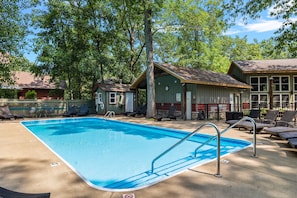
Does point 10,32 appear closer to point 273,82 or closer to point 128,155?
point 128,155

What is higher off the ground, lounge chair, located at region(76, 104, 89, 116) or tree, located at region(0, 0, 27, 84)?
tree, located at region(0, 0, 27, 84)

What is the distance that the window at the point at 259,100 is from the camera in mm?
18922

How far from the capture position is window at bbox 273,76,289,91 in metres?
18.5

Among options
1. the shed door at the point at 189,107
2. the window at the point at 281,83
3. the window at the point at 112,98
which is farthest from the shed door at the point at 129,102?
the window at the point at 281,83

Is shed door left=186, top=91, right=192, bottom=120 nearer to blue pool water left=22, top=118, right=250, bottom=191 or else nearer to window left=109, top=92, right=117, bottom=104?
blue pool water left=22, top=118, right=250, bottom=191

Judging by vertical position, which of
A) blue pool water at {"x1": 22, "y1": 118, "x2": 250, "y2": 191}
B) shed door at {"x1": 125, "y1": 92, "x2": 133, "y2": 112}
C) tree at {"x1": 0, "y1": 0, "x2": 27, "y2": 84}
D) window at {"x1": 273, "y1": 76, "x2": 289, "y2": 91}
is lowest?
blue pool water at {"x1": 22, "y1": 118, "x2": 250, "y2": 191}

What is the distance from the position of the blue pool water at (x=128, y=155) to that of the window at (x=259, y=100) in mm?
12507

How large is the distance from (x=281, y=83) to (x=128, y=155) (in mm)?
17431

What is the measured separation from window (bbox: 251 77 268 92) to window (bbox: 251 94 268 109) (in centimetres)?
56

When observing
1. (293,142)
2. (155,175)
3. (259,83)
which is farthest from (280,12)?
(155,175)

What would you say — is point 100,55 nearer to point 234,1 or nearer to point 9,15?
point 9,15

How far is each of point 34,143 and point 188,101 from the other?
9.89m

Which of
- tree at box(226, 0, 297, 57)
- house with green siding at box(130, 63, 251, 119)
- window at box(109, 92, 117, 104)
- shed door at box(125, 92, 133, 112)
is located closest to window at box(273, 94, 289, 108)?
house with green siding at box(130, 63, 251, 119)

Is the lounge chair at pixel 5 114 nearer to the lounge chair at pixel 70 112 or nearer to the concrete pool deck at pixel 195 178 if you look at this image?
the lounge chair at pixel 70 112
